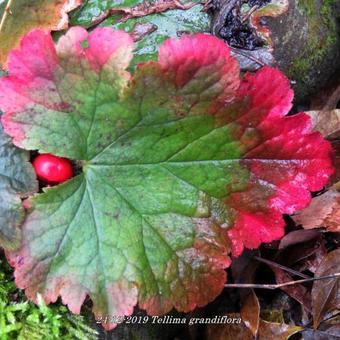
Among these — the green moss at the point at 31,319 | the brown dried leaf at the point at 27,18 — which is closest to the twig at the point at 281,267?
the green moss at the point at 31,319

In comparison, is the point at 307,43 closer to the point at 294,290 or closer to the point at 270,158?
the point at 270,158

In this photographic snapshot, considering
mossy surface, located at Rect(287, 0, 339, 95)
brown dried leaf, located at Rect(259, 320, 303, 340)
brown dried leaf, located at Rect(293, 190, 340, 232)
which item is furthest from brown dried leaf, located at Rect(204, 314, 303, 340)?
mossy surface, located at Rect(287, 0, 339, 95)

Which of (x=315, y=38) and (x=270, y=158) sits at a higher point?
(x=315, y=38)

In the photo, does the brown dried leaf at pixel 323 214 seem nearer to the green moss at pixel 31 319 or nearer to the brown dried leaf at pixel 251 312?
the brown dried leaf at pixel 251 312

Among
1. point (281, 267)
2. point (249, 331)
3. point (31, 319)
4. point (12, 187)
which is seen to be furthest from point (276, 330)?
point (12, 187)

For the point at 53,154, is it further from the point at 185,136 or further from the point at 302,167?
the point at 302,167
